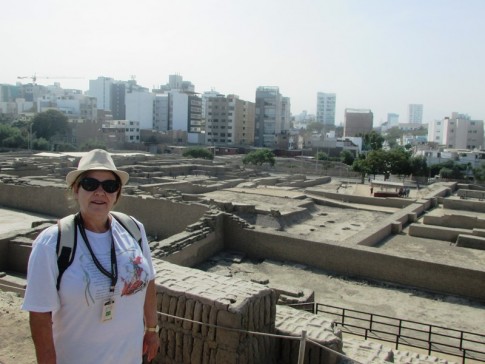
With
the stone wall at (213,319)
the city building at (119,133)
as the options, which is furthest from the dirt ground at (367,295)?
the city building at (119,133)

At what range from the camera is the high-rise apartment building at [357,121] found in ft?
367

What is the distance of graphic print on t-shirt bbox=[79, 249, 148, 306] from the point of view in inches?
96.8

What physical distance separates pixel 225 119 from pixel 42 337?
7520 centimetres

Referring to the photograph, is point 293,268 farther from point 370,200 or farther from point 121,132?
point 121,132

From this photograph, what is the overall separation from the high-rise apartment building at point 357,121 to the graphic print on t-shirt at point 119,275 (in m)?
112

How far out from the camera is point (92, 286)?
246 centimetres

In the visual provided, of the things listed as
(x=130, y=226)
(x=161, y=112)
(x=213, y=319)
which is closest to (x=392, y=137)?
(x=161, y=112)

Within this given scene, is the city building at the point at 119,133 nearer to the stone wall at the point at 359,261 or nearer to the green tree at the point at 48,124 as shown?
the green tree at the point at 48,124

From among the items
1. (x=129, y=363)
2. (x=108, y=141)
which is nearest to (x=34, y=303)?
(x=129, y=363)

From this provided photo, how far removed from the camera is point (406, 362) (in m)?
6.07

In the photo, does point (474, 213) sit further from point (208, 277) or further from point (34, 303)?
point (34, 303)

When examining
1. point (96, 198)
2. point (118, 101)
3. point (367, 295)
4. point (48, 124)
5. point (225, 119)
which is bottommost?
point (367, 295)

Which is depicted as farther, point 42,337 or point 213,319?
point 213,319

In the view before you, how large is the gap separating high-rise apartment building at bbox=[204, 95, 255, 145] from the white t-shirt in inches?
2935
